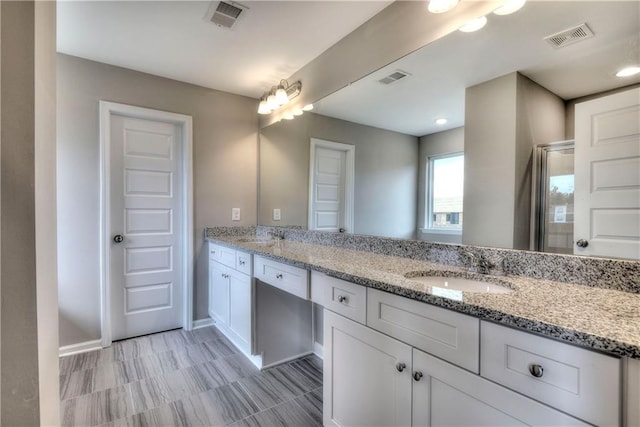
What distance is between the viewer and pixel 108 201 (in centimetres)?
248

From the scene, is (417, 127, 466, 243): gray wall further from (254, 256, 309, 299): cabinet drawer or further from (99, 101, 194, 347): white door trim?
(99, 101, 194, 347): white door trim

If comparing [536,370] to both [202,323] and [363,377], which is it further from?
[202,323]

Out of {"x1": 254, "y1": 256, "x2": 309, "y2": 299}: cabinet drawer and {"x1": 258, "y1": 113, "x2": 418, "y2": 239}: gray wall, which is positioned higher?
{"x1": 258, "y1": 113, "x2": 418, "y2": 239}: gray wall

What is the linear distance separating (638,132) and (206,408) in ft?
7.49

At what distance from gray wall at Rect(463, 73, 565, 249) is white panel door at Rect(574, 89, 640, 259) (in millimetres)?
100

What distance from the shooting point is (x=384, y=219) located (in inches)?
77.1

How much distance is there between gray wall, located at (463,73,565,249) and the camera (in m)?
1.25

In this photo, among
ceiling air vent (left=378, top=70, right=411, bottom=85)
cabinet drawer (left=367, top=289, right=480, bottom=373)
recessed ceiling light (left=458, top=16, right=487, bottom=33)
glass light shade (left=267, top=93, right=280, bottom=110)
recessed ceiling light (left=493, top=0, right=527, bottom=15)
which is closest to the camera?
cabinet drawer (left=367, top=289, right=480, bottom=373)

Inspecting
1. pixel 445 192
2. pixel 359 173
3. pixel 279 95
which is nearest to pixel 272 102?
pixel 279 95

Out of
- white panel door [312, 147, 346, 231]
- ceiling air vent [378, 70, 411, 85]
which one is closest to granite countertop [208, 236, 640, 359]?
white panel door [312, 147, 346, 231]

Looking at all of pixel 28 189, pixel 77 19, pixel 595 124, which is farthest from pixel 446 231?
pixel 77 19

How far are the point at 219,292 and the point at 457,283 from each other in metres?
2.00

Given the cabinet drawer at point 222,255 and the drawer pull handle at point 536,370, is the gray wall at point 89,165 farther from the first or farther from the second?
the drawer pull handle at point 536,370

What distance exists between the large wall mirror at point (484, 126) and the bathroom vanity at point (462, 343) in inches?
6.2
